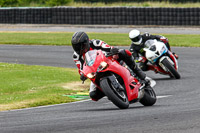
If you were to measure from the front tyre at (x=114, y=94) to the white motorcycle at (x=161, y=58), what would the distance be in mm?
6207

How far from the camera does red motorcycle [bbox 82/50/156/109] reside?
26.0 ft

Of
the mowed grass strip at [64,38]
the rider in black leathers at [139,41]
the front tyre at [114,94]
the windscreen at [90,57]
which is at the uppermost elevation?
the windscreen at [90,57]

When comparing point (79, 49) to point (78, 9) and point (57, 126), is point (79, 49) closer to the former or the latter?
point (57, 126)

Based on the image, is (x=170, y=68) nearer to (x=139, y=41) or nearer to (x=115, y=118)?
(x=139, y=41)

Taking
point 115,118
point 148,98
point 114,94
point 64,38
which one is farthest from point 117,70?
point 64,38

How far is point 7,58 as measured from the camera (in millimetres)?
21125

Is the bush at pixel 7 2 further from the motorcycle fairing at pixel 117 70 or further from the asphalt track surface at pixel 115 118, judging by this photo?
the motorcycle fairing at pixel 117 70

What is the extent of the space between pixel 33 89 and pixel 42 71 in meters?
3.45

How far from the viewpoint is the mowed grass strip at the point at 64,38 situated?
25375mm

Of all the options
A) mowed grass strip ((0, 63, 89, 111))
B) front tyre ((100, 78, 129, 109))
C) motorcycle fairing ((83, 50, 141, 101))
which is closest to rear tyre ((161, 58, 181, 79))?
mowed grass strip ((0, 63, 89, 111))

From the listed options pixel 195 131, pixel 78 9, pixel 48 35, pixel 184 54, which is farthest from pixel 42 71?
pixel 78 9

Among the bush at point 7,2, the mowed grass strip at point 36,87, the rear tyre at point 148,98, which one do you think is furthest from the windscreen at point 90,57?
the bush at point 7,2

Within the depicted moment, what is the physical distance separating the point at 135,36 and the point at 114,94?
6434 mm

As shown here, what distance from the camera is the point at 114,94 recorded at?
25.8 ft
